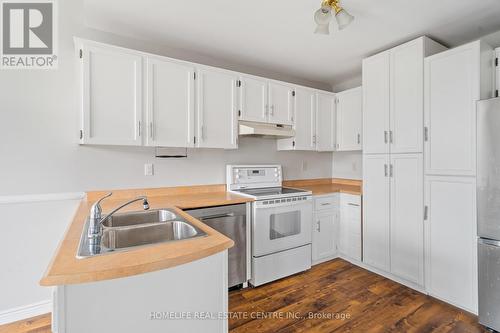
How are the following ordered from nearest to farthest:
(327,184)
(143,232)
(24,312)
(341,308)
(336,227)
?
(143,232) < (24,312) < (341,308) < (336,227) < (327,184)

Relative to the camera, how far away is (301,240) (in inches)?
110

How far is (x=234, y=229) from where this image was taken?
93.4 inches

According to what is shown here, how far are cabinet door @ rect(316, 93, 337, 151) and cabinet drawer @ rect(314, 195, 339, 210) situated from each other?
0.70 meters

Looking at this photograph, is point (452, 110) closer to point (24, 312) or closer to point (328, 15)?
point (328, 15)

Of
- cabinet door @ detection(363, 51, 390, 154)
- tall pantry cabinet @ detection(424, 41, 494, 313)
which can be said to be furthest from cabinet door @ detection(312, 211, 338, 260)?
tall pantry cabinet @ detection(424, 41, 494, 313)

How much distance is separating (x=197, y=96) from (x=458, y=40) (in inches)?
106

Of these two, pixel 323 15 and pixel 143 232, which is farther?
pixel 323 15

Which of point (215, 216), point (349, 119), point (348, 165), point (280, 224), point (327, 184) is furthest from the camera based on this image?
point (327, 184)

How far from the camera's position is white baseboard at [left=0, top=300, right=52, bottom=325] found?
199cm

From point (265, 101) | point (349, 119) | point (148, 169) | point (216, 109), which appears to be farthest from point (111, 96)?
point (349, 119)

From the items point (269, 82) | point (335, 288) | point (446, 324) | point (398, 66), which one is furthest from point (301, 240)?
point (398, 66)

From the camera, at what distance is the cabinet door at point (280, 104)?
294cm

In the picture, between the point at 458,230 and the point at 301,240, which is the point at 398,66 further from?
the point at 301,240

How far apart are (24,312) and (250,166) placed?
2452 mm
